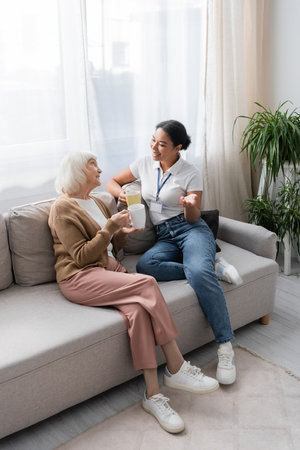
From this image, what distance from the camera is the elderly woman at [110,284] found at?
6.52ft

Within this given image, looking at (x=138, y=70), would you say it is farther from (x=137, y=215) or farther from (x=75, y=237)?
(x=75, y=237)

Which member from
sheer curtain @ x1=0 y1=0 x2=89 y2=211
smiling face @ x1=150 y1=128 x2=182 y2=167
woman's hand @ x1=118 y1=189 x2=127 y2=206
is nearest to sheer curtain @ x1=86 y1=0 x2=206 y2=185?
sheer curtain @ x1=0 y1=0 x2=89 y2=211

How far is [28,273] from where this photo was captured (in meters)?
2.33

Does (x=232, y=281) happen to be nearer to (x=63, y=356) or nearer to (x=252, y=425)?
(x=252, y=425)

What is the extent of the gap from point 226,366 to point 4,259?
120cm

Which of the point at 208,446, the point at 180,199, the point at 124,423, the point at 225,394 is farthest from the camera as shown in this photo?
the point at 180,199

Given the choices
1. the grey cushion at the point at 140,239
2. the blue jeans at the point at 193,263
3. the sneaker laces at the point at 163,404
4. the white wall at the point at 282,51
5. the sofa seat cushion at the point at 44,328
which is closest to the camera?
the sofa seat cushion at the point at 44,328

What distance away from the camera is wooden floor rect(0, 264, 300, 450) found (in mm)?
1864

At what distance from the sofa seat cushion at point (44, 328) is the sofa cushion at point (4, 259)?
0.20 ft

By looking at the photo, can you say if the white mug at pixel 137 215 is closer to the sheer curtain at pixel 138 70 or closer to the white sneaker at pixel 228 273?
the white sneaker at pixel 228 273

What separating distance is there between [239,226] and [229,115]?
1002mm

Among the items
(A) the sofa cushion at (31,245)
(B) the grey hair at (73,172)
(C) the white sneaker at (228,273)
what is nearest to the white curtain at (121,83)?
(A) the sofa cushion at (31,245)

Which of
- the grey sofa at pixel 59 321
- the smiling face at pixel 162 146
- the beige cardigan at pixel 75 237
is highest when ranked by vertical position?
the smiling face at pixel 162 146

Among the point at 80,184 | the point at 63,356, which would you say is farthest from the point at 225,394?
the point at 80,184
